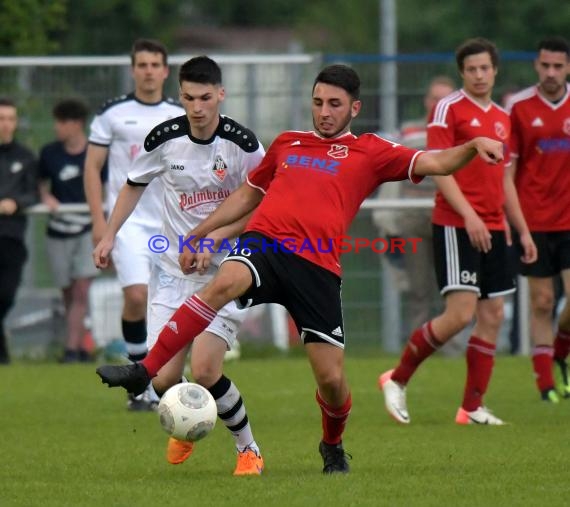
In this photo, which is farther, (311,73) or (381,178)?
(311,73)

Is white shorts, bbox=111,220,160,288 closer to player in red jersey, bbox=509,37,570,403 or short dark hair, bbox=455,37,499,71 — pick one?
short dark hair, bbox=455,37,499,71

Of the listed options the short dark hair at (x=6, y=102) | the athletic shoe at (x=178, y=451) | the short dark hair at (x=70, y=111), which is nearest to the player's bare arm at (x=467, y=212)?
the athletic shoe at (x=178, y=451)

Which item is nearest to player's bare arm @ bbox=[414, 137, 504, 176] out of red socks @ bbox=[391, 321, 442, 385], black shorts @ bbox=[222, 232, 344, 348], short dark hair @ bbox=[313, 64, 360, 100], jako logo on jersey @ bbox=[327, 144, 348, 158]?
jako logo on jersey @ bbox=[327, 144, 348, 158]

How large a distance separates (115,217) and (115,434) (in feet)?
5.84

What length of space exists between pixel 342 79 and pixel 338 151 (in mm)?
364

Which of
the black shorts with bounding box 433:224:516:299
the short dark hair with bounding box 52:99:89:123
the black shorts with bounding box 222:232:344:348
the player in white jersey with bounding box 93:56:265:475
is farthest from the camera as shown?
the short dark hair with bounding box 52:99:89:123

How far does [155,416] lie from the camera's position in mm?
11148

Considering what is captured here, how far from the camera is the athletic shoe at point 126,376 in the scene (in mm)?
7605

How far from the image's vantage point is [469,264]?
34.4 feet

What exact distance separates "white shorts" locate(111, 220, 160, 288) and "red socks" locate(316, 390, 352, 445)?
11.0 ft

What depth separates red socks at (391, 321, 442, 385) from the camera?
35.1ft

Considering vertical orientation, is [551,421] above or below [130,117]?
below

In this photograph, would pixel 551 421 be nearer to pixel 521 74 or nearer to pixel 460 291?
pixel 460 291

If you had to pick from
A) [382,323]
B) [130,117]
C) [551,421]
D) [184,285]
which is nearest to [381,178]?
[184,285]
